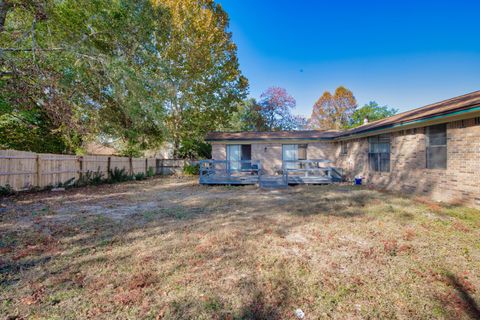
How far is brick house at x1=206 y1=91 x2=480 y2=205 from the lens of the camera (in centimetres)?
589

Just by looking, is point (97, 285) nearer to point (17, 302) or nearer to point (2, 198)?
point (17, 302)

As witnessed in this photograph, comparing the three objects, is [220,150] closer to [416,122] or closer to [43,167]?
[43,167]

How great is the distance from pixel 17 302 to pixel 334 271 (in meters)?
3.47

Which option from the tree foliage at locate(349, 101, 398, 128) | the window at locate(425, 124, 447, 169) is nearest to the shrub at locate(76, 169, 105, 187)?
the window at locate(425, 124, 447, 169)

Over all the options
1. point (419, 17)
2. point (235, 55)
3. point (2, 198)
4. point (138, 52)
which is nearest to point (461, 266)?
point (2, 198)

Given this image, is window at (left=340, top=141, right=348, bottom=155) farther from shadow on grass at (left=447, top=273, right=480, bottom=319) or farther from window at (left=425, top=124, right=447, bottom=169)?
shadow on grass at (left=447, top=273, right=480, bottom=319)

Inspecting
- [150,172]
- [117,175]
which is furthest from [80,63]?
[150,172]

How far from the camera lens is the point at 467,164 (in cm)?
591

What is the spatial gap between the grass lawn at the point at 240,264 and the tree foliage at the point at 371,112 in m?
27.9

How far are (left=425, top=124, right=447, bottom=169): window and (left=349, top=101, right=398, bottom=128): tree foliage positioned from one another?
24094mm

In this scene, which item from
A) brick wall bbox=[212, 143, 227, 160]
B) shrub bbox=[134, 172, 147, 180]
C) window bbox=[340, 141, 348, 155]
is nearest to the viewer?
window bbox=[340, 141, 348, 155]

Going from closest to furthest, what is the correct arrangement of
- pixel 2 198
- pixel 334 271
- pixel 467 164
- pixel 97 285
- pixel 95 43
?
pixel 97 285 → pixel 334 271 → pixel 467 164 → pixel 2 198 → pixel 95 43

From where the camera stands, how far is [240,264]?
288 cm

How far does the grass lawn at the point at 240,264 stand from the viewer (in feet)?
6.81
